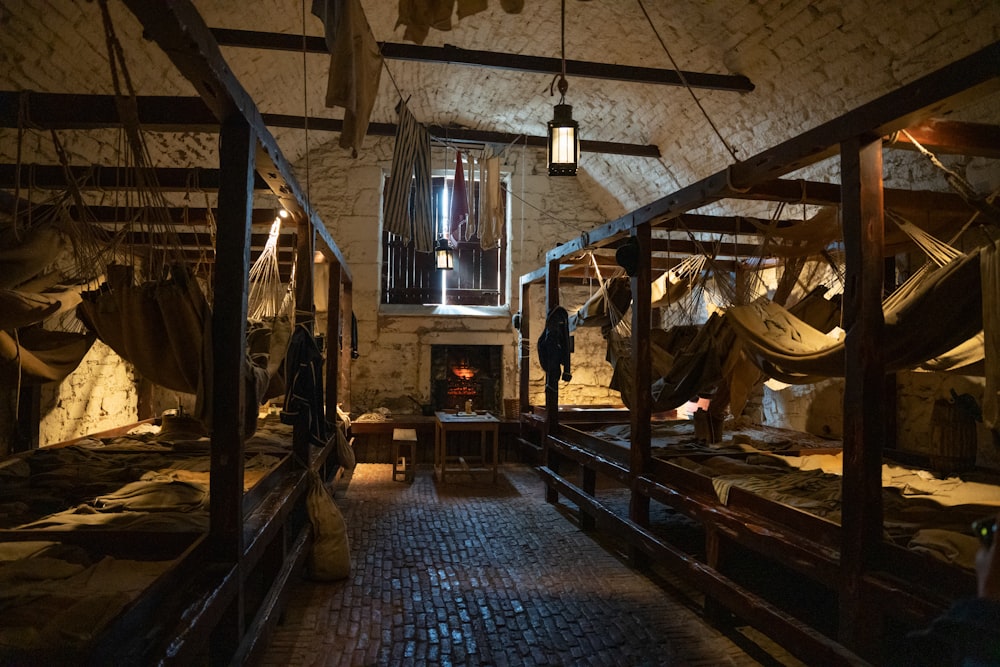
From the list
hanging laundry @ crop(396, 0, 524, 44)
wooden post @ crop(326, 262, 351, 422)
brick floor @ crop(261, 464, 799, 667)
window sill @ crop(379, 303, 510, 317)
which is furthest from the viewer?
window sill @ crop(379, 303, 510, 317)

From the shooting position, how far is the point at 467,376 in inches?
324

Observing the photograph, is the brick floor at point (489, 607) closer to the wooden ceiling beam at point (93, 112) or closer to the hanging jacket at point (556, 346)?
the hanging jacket at point (556, 346)

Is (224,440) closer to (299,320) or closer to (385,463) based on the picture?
(299,320)

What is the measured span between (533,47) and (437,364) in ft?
13.6

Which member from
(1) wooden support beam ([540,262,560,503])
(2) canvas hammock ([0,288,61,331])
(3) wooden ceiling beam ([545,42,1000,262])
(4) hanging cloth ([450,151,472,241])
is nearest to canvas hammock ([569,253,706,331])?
(1) wooden support beam ([540,262,560,503])

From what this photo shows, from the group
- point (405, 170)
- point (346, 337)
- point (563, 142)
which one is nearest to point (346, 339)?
point (346, 337)

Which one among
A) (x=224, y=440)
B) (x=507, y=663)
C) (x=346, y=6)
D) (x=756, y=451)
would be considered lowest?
(x=507, y=663)

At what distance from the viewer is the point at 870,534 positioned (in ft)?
6.86

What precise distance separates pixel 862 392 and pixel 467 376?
637 centimetres

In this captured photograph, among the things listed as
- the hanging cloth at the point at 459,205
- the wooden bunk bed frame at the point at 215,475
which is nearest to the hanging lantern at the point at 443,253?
the hanging cloth at the point at 459,205

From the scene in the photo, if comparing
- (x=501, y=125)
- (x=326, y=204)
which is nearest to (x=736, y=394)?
(x=501, y=125)

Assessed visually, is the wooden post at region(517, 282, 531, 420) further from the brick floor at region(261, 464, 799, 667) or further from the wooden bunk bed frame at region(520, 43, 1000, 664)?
the wooden bunk bed frame at region(520, 43, 1000, 664)

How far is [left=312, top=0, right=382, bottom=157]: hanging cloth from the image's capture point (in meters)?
2.73

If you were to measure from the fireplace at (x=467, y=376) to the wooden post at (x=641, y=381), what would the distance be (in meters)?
4.44
